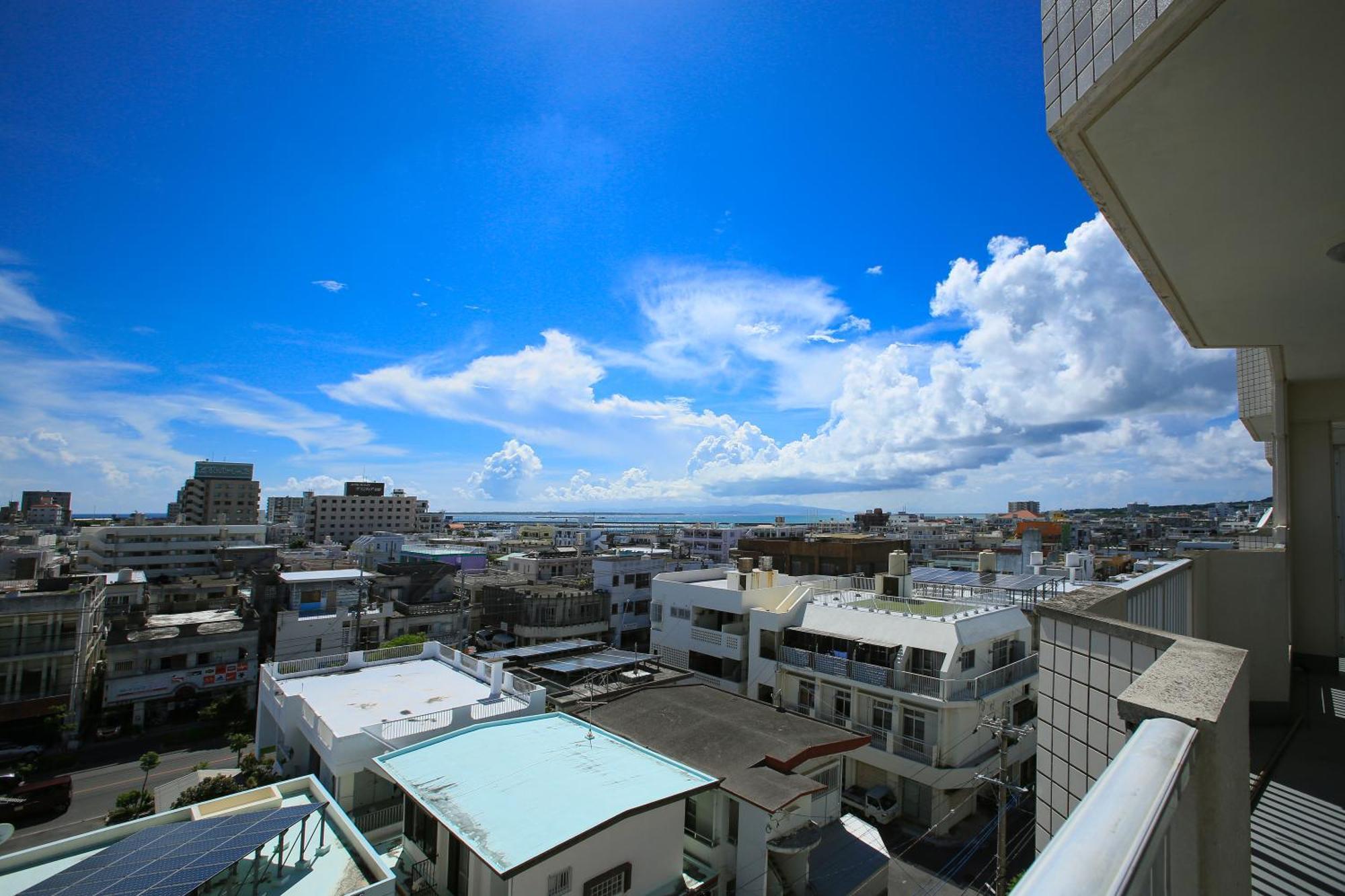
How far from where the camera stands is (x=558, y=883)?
8859 mm

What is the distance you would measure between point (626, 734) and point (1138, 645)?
1195cm

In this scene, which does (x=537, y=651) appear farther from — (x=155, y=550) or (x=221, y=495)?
(x=221, y=495)

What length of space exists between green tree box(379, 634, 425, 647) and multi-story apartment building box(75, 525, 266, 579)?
28.3m

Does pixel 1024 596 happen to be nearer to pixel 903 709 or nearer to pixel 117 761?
pixel 903 709

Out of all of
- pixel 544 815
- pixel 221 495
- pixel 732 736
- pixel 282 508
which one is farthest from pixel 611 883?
pixel 282 508

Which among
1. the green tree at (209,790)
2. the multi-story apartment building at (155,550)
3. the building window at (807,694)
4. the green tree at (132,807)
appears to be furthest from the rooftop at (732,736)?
the multi-story apartment building at (155,550)

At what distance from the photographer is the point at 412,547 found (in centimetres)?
7294

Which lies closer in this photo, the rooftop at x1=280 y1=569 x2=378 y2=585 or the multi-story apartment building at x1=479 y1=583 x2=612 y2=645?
the rooftop at x1=280 y1=569 x2=378 y2=585

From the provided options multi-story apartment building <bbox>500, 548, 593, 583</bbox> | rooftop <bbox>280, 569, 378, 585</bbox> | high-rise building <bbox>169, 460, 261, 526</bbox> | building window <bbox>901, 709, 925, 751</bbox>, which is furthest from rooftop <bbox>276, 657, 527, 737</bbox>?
high-rise building <bbox>169, 460, 261, 526</bbox>

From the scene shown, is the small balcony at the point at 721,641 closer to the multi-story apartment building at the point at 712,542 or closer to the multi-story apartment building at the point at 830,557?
the multi-story apartment building at the point at 830,557

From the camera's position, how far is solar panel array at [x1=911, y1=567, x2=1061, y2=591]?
79.3 feet

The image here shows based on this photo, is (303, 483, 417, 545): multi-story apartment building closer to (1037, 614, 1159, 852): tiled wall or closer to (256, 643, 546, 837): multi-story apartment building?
(256, 643, 546, 837): multi-story apartment building

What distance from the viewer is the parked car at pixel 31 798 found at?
60.2 ft

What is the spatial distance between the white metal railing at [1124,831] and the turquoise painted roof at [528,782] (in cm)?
830
